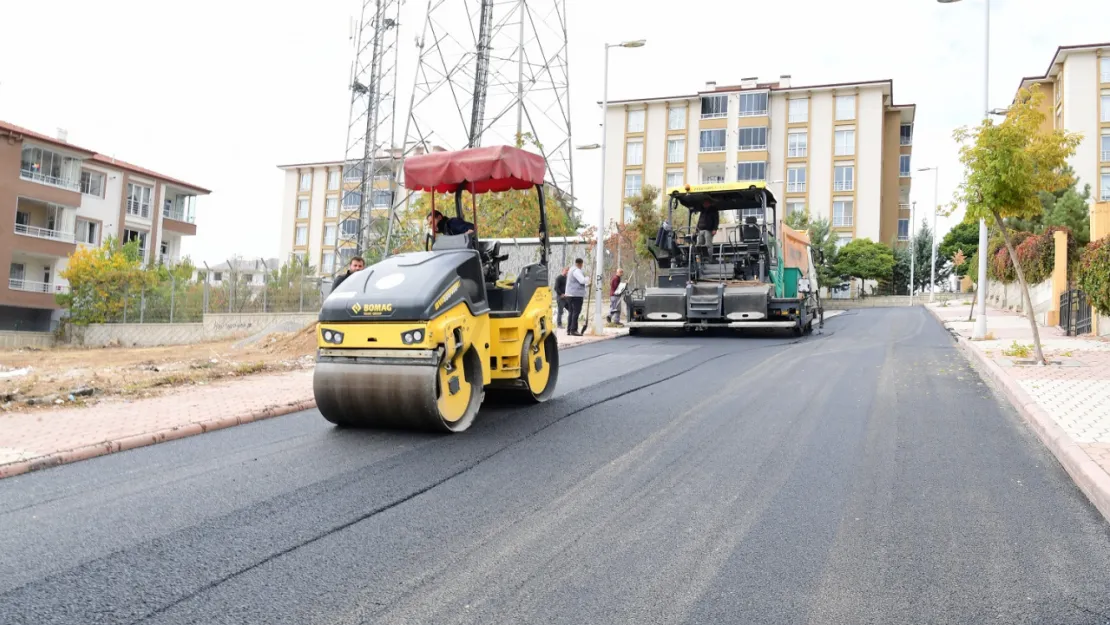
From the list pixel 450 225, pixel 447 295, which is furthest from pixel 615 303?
pixel 447 295

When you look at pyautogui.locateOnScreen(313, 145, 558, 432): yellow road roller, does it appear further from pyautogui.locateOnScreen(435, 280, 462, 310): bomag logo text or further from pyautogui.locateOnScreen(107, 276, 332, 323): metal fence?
pyautogui.locateOnScreen(107, 276, 332, 323): metal fence

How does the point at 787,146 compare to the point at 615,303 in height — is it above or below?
above

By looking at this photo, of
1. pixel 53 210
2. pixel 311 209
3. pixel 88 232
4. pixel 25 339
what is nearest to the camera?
pixel 25 339

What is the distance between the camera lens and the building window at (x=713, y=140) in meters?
62.7

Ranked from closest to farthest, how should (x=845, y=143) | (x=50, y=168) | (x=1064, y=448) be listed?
(x=1064, y=448), (x=50, y=168), (x=845, y=143)

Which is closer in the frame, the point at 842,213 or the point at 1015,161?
the point at 1015,161

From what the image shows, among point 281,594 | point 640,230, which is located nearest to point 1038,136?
point 281,594

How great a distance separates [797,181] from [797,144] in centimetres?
285

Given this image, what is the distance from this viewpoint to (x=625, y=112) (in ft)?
218

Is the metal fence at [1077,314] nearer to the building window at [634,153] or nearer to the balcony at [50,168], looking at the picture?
the balcony at [50,168]

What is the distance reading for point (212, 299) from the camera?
1091 inches

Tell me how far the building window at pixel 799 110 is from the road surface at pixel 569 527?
5852cm

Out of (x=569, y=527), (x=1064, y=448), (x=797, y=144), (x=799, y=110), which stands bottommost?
(x=569, y=527)

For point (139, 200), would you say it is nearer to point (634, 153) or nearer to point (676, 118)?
point (634, 153)
